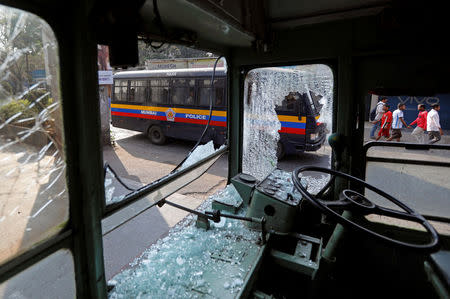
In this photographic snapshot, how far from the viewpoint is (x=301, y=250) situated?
7.13 feet

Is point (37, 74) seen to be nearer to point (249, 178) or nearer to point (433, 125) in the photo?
point (249, 178)

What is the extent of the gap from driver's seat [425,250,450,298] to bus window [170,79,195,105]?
783 cm

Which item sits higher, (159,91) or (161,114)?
(159,91)

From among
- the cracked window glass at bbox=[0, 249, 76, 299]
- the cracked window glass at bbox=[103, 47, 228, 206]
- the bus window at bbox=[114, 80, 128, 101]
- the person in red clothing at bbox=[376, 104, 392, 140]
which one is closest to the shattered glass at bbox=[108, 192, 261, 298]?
the cracked window glass at bbox=[0, 249, 76, 299]

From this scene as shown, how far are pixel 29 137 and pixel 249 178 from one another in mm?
1999

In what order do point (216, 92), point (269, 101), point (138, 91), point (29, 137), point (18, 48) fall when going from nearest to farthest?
point (18, 48) < point (29, 137) < point (269, 101) < point (216, 92) < point (138, 91)

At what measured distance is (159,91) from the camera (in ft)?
31.0

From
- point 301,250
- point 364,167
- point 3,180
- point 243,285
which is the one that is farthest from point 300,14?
point 3,180

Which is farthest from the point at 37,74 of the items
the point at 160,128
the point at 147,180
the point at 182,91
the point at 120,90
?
the point at 120,90

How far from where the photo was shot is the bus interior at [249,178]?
1.18 meters

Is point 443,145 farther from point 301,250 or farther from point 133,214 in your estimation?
point 133,214

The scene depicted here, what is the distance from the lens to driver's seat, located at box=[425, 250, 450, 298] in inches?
57.3

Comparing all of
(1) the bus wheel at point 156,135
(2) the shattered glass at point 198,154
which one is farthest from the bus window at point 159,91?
(2) the shattered glass at point 198,154

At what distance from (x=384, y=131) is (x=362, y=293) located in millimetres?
6169
